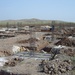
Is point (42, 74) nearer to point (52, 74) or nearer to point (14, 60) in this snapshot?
point (52, 74)

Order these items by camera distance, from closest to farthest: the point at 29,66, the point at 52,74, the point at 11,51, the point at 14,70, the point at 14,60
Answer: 1. the point at 52,74
2. the point at 14,70
3. the point at 29,66
4. the point at 14,60
5. the point at 11,51

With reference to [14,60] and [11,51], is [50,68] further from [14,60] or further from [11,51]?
[11,51]

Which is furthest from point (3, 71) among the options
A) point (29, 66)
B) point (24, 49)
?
point (24, 49)

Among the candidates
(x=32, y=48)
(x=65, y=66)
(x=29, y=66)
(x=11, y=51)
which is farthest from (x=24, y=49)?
(x=65, y=66)

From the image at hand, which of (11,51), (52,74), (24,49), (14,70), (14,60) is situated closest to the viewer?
(52,74)

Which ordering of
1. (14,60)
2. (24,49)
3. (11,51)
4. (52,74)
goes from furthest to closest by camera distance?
(24,49) → (11,51) → (14,60) → (52,74)

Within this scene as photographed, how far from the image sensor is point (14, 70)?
12117 millimetres

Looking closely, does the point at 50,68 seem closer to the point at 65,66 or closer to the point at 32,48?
the point at 65,66

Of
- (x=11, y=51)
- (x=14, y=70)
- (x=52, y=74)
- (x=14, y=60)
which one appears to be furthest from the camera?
(x=11, y=51)

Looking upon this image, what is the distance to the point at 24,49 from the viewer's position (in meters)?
20.2

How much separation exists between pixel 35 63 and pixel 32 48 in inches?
261

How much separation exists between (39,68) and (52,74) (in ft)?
4.35

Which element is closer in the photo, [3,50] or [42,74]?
[42,74]

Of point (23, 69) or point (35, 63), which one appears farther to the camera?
point (35, 63)
